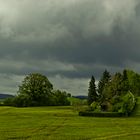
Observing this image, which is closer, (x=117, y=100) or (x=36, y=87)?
(x=117, y=100)

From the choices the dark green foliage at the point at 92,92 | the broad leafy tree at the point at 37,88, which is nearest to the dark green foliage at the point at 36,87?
the broad leafy tree at the point at 37,88

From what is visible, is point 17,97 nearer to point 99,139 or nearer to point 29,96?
point 29,96

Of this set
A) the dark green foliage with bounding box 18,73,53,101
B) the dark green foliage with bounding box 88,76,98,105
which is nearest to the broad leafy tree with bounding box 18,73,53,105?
the dark green foliage with bounding box 18,73,53,101

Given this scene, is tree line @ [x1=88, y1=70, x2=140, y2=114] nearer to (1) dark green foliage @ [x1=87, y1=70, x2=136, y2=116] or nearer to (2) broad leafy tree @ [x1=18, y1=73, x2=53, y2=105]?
(1) dark green foliage @ [x1=87, y1=70, x2=136, y2=116]

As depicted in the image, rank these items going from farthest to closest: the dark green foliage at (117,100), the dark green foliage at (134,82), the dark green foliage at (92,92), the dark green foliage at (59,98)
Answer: the dark green foliage at (92,92), the dark green foliage at (59,98), the dark green foliage at (134,82), the dark green foliage at (117,100)

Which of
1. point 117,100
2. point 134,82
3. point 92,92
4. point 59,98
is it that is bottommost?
point 117,100

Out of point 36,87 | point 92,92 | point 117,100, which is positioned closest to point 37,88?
point 36,87

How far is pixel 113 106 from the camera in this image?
11850cm

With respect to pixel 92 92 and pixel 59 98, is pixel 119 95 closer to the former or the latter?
pixel 59 98

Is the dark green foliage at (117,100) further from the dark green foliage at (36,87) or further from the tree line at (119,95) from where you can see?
the dark green foliage at (36,87)

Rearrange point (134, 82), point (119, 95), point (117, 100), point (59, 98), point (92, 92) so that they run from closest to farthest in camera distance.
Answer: point (117, 100) → point (119, 95) → point (134, 82) → point (59, 98) → point (92, 92)

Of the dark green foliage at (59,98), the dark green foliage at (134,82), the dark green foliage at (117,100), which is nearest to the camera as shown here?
the dark green foliage at (117,100)

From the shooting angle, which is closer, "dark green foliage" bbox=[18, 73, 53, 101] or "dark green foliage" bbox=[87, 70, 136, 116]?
"dark green foliage" bbox=[87, 70, 136, 116]

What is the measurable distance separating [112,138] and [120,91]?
86088mm
